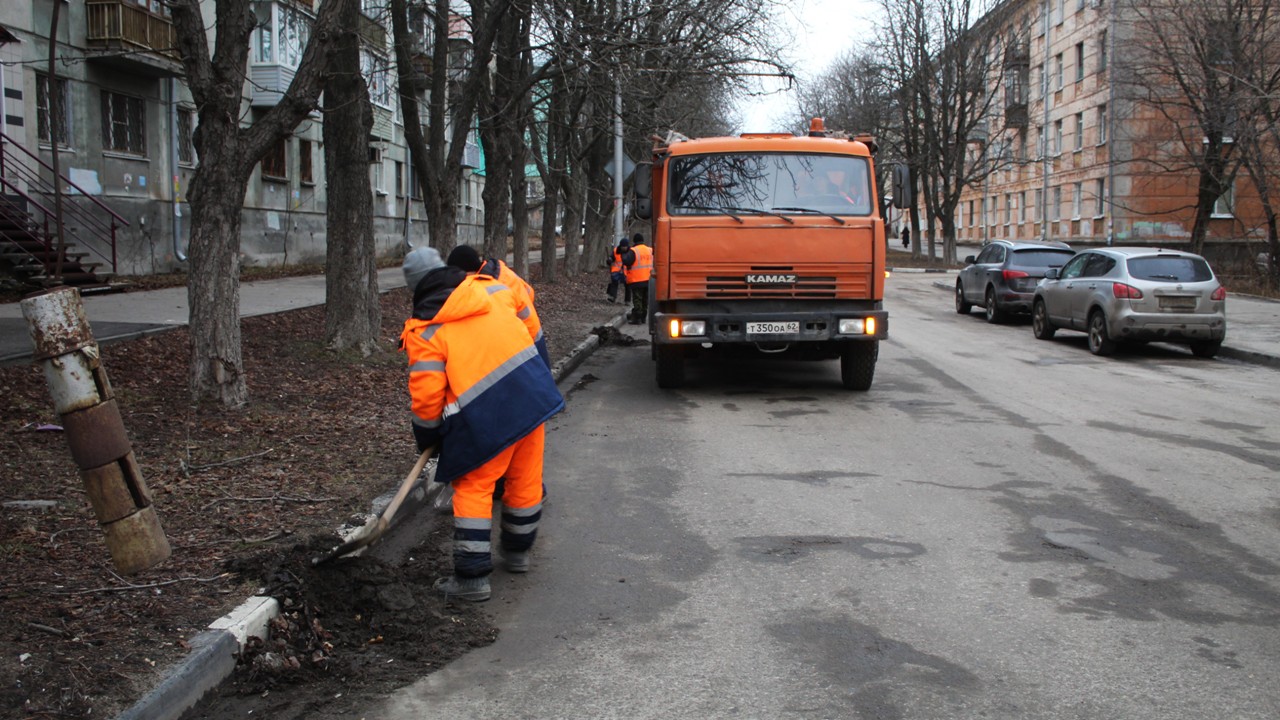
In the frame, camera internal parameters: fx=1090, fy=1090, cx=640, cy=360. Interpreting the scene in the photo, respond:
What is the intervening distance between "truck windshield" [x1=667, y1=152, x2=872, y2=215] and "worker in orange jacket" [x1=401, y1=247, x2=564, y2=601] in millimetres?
6118

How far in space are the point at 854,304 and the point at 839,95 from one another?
43.8 metres

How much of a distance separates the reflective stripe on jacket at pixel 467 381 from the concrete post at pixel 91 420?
46.1 inches

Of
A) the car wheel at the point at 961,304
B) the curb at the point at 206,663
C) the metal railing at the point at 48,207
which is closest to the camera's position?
the curb at the point at 206,663

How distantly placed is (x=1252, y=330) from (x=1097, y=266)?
13.1ft

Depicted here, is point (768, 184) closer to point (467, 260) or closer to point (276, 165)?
point (467, 260)

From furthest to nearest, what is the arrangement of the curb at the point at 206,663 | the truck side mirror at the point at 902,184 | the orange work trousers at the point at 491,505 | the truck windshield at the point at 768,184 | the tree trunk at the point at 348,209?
the tree trunk at the point at 348,209
the truck side mirror at the point at 902,184
the truck windshield at the point at 768,184
the orange work trousers at the point at 491,505
the curb at the point at 206,663

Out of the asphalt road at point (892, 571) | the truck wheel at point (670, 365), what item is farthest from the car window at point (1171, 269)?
the truck wheel at point (670, 365)

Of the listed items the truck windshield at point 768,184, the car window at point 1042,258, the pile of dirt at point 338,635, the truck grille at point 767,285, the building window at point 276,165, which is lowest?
the pile of dirt at point 338,635

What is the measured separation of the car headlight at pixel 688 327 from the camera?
1048 centimetres

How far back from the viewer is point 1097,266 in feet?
53.5

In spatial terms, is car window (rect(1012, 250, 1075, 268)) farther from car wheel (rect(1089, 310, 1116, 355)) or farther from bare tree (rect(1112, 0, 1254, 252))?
bare tree (rect(1112, 0, 1254, 252))

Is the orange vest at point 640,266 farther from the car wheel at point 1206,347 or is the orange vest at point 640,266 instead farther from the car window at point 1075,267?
the car wheel at point 1206,347

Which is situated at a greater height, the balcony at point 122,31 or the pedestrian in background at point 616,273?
the balcony at point 122,31

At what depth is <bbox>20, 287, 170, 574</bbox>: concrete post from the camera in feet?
13.5
